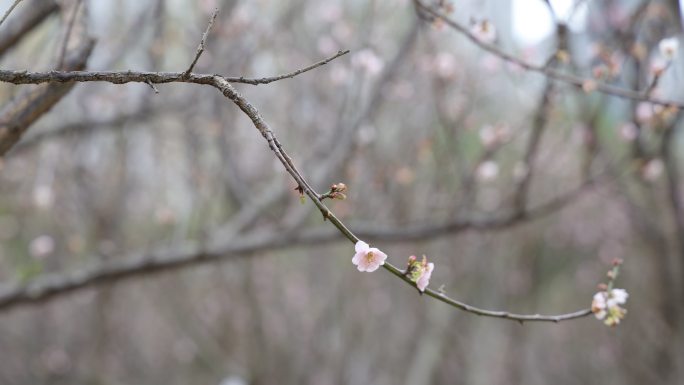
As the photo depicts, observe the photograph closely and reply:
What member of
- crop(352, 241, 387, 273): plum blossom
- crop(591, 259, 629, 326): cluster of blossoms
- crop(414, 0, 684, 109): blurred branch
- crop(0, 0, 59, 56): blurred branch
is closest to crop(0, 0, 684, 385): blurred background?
crop(0, 0, 59, 56): blurred branch

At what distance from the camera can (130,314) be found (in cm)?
924

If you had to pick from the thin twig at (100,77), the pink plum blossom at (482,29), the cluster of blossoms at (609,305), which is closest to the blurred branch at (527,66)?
the pink plum blossom at (482,29)

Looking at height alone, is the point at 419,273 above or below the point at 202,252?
below

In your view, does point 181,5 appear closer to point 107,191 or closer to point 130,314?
point 107,191

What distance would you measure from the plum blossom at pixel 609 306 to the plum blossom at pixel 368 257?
621 millimetres

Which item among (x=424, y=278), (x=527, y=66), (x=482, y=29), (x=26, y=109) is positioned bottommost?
(x=424, y=278)

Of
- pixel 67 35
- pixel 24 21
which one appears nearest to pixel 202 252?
pixel 24 21

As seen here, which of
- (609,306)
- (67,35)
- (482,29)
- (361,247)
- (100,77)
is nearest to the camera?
(100,77)

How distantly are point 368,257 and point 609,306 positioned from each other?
0.69m

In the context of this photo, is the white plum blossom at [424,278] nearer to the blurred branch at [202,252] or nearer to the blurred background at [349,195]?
the blurred background at [349,195]

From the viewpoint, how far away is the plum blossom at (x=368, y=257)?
4.90ft

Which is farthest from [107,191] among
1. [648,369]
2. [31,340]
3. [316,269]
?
[648,369]

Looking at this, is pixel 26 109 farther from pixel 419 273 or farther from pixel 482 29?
pixel 482 29

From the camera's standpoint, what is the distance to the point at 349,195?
199 inches
